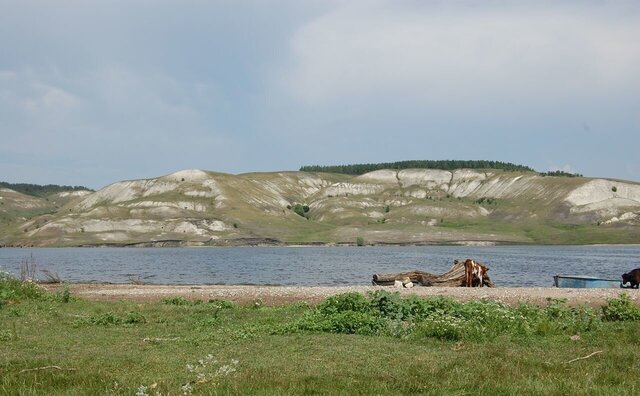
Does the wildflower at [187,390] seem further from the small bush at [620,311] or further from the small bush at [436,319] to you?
the small bush at [620,311]

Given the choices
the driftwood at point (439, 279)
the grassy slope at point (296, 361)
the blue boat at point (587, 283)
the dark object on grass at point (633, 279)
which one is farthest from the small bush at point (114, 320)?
the blue boat at point (587, 283)

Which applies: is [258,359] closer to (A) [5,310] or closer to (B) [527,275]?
(A) [5,310]

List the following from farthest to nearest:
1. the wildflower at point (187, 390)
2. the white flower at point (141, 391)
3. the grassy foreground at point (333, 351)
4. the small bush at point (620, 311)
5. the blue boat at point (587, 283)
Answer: the blue boat at point (587, 283)
the small bush at point (620, 311)
the grassy foreground at point (333, 351)
the wildflower at point (187, 390)
the white flower at point (141, 391)

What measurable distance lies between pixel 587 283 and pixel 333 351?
36.8 meters

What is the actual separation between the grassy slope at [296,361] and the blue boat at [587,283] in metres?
29.3

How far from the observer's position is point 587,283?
45.7 meters

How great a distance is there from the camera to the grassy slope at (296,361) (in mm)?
10062

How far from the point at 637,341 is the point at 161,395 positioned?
11.3 metres

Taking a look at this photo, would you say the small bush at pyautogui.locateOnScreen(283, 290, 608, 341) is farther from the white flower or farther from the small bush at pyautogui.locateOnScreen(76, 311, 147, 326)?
the white flower

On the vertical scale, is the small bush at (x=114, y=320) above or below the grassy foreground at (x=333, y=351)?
below

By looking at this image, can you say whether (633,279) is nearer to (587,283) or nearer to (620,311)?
(587,283)

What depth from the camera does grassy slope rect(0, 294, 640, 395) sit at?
10.1 m

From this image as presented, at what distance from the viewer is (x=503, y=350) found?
1374cm

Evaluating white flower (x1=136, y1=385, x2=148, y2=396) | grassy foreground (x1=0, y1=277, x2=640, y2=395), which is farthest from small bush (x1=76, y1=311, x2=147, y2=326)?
white flower (x1=136, y1=385, x2=148, y2=396)
